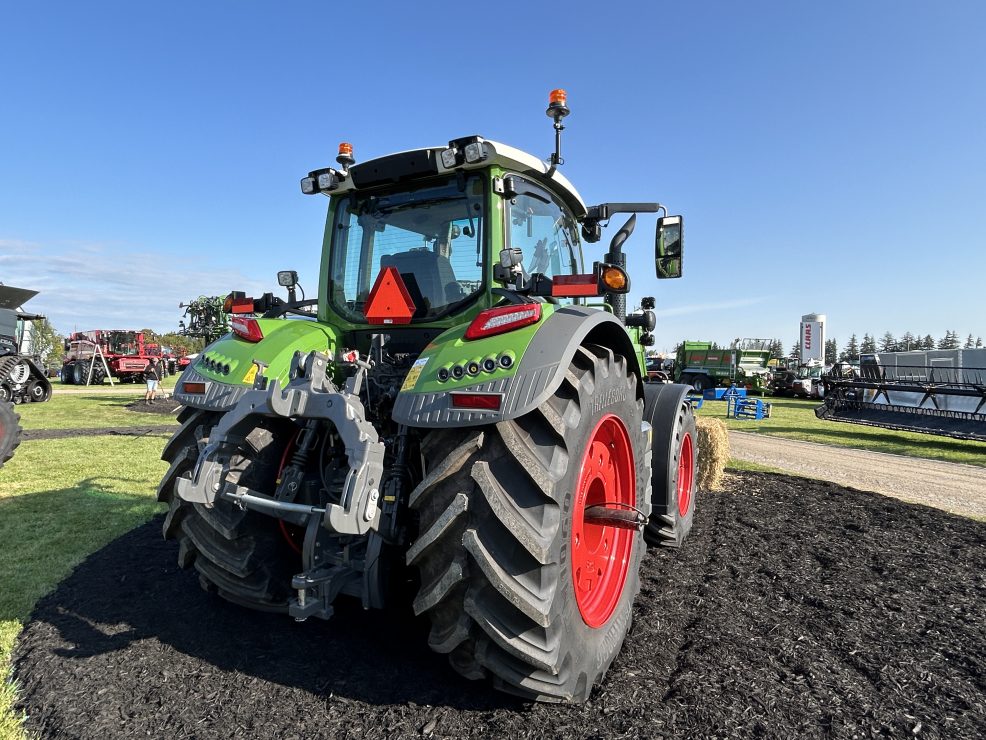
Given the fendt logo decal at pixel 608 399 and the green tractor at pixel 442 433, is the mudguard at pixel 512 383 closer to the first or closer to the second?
the green tractor at pixel 442 433

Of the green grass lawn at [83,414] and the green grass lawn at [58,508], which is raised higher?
the green grass lawn at [83,414]

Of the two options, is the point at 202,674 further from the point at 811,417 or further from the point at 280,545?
the point at 811,417

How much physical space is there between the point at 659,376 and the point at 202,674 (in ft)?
15.9

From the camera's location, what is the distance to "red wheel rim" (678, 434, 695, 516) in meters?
4.93

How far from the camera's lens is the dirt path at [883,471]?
689 cm

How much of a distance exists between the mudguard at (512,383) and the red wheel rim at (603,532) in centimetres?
48

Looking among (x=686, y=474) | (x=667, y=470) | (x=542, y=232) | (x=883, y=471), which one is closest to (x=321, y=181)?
(x=542, y=232)

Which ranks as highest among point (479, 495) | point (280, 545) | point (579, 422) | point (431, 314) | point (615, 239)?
point (615, 239)

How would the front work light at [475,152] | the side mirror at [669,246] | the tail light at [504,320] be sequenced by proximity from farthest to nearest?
1. the side mirror at [669,246]
2. the front work light at [475,152]
3. the tail light at [504,320]

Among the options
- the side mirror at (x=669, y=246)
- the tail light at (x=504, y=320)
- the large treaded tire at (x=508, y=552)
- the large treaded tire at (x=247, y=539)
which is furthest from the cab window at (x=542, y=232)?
the large treaded tire at (x=247, y=539)

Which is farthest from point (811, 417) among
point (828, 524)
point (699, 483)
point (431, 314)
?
point (431, 314)

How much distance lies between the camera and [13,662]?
260 cm

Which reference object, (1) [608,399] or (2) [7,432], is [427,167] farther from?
(2) [7,432]

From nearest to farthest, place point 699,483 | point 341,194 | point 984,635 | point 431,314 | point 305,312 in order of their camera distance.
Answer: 1. point 984,635
2. point 431,314
3. point 341,194
4. point 305,312
5. point 699,483
